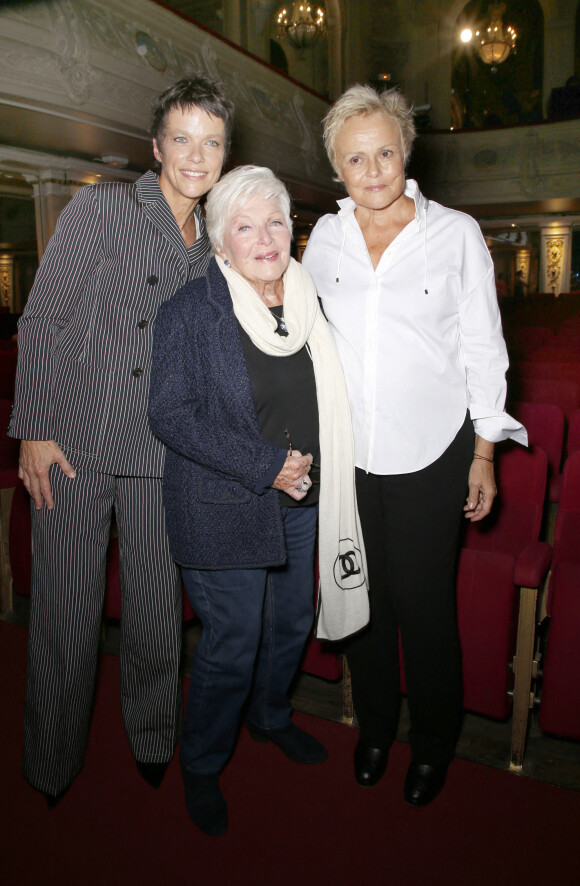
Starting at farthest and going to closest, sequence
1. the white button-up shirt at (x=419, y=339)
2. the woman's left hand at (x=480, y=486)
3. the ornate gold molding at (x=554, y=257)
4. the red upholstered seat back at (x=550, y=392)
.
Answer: the ornate gold molding at (x=554, y=257)
the red upholstered seat back at (x=550, y=392)
the woman's left hand at (x=480, y=486)
the white button-up shirt at (x=419, y=339)

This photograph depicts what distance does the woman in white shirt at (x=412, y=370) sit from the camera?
1446mm

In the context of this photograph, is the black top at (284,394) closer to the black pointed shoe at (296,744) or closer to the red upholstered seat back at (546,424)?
the black pointed shoe at (296,744)

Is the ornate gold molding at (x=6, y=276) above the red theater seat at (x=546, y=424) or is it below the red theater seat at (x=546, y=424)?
above

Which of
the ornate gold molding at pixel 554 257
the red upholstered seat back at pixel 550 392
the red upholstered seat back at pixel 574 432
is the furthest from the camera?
the ornate gold molding at pixel 554 257

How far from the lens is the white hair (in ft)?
4.54

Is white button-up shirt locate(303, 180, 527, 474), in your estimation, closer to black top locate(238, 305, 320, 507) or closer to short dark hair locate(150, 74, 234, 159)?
black top locate(238, 305, 320, 507)

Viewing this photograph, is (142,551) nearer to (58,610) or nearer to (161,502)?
(161,502)

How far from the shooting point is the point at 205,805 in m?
1.57

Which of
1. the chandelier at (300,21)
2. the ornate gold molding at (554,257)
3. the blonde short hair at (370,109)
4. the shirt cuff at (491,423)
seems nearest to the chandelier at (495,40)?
the chandelier at (300,21)

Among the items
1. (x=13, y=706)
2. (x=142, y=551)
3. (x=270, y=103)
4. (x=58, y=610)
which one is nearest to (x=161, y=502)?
(x=142, y=551)

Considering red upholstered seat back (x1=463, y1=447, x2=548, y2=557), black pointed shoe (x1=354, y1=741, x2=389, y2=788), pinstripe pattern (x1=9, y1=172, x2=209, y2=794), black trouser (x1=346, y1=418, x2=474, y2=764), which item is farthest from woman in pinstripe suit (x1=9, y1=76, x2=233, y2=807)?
red upholstered seat back (x1=463, y1=447, x2=548, y2=557)

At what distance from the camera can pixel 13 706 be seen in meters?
2.05

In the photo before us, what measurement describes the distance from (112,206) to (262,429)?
0.60 meters

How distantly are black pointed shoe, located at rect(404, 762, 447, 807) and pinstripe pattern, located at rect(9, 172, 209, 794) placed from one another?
68cm
